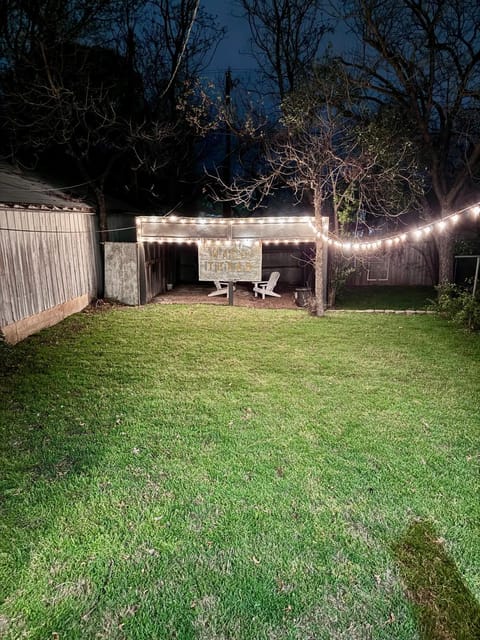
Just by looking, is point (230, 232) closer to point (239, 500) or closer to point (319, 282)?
point (319, 282)

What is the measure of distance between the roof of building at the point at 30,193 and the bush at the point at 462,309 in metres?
8.76

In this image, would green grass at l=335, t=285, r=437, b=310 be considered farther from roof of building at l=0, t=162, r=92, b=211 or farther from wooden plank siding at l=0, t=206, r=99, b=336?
roof of building at l=0, t=162, r=92, b=211

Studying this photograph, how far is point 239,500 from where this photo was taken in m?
3.13

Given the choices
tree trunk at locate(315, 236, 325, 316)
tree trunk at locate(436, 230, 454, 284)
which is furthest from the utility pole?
tree trunk at locate(436, 230, 454, 284)

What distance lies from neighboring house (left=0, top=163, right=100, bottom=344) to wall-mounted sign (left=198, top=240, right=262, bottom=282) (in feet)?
9.77

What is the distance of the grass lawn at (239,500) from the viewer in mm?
2232

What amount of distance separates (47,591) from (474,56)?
1271 centimetres

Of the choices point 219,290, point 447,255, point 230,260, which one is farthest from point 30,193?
point 447,255

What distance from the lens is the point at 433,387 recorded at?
5277 mm

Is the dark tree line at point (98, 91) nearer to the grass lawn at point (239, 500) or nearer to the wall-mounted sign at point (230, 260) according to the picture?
the wall-mounted sign at point (230, 260)

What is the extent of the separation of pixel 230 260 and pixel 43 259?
183 inches

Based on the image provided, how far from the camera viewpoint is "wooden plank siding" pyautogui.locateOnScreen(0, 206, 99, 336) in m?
7.10

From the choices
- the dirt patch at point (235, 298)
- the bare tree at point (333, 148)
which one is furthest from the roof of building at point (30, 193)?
the bare tree at point (333, 148)

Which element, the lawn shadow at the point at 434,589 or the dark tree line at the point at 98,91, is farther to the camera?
the dark tree line at the point at 98,91
